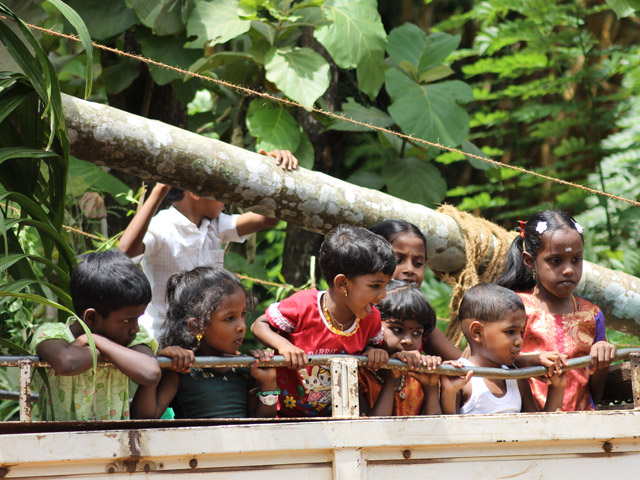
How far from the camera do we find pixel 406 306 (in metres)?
2.72

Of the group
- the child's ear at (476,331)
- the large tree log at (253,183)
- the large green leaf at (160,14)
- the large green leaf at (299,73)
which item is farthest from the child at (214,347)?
the large green leaf at (160,14)

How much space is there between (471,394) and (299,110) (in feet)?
8.81

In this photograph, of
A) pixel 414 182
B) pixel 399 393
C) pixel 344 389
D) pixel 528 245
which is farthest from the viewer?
pixel 414 182

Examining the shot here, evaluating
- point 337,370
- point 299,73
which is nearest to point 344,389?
point 337,370

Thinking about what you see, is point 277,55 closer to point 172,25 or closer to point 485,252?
point 172,25

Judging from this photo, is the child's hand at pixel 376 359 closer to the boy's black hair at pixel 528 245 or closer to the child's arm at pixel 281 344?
the child's arm at pixel 281 344

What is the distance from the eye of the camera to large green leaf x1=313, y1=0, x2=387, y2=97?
171 inches

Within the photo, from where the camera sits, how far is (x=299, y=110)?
198 inches

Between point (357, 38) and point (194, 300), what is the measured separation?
2341 mm

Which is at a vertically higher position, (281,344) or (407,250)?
(407,250)

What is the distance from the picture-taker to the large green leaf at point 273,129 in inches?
173

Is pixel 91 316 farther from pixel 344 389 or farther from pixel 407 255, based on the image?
pixel 407 255

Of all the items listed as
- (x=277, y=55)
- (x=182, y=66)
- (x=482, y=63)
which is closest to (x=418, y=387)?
(x=277, y=55)

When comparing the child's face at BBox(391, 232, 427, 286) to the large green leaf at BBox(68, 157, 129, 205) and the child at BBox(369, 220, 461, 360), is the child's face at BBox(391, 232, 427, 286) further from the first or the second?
the large green leaf at BBox(68, 157, 129, 205)
